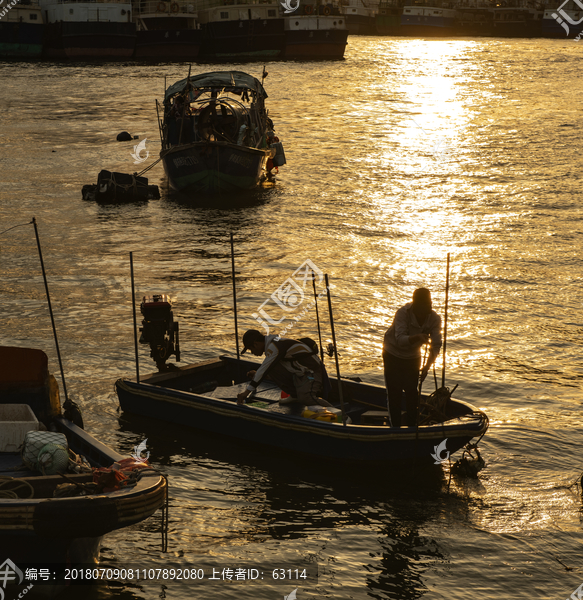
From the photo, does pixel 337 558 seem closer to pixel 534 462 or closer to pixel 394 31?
pixel 534 462

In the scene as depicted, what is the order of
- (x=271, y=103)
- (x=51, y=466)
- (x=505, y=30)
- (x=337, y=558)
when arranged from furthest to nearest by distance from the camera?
(x=505, y=30) → (x=271, y=103) → (x=337, y=558) → (x=51, y=466)

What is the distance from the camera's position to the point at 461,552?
7.55 m

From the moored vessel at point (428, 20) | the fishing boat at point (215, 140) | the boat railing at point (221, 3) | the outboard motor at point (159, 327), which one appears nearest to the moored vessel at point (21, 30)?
the boat railing at point (221, 3)

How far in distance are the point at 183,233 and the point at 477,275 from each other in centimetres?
745

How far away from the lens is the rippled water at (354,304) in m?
7.62

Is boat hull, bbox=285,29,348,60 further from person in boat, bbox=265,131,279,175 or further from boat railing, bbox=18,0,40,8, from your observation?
person in boat, bbox=265,131,279,175

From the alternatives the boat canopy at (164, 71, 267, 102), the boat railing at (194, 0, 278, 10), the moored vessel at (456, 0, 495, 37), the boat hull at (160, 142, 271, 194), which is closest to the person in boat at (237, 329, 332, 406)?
the boat hull at (160, 142, 271, 194)

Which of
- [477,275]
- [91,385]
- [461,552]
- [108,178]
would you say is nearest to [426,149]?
[108,178]

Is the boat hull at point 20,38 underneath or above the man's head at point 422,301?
above

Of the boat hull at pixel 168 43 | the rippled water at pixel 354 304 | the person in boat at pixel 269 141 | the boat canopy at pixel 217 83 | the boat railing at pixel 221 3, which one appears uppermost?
the boat railing at pixel 221 3

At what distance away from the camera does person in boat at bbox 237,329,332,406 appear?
28.8 feet

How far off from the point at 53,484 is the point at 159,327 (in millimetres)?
3995

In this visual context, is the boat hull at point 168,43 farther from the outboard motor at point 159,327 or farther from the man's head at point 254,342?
the man's head at point 254,342

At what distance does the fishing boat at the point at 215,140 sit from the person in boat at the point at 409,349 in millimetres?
15566
